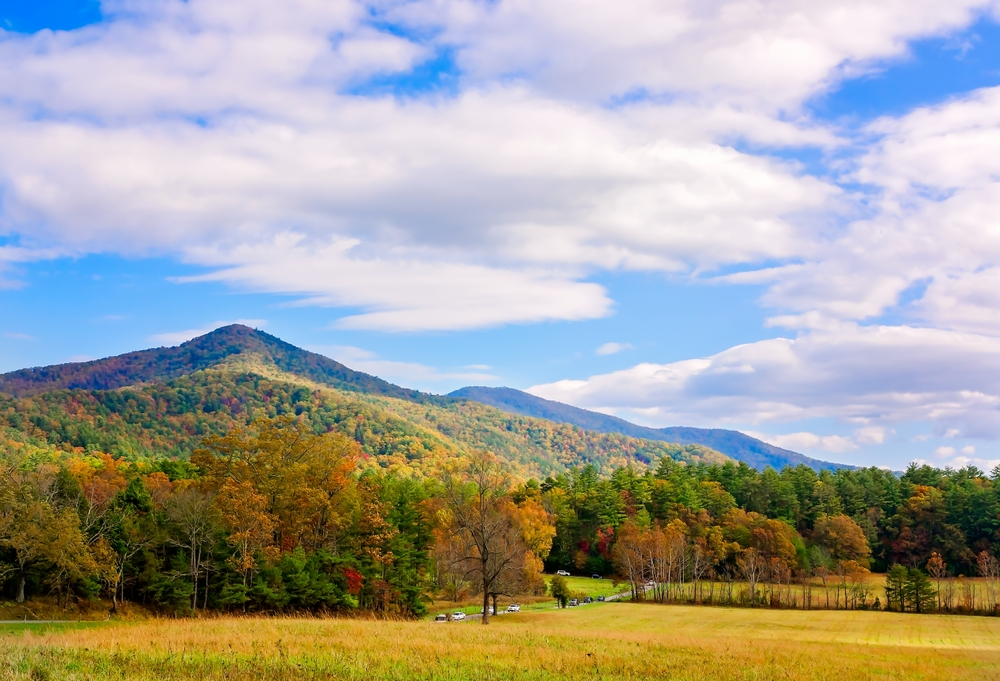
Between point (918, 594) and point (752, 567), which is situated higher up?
point (752, 567)

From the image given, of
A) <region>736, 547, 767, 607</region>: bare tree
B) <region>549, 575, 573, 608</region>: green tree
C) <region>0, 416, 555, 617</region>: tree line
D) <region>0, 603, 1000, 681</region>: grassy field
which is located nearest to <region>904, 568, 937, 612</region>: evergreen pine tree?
<region>736, 547, 767, 607</region>: bare tree

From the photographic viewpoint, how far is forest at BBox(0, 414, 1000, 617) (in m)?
49.6

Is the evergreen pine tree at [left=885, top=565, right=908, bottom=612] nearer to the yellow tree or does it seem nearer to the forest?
the forest

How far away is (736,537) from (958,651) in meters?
63.7

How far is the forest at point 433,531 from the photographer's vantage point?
49.6 meters

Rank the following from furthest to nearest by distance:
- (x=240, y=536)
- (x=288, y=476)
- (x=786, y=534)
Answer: (x=786, y=534) → (x=288, y=476) → (x=240, y=536)

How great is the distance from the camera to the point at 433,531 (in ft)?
281

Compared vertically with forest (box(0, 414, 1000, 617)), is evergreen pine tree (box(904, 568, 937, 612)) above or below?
below

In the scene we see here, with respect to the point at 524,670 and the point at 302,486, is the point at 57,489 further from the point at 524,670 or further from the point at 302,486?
the point at 524,670

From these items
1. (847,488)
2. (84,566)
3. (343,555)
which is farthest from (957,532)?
(84,566)

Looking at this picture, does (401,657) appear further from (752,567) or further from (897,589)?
(897,589)

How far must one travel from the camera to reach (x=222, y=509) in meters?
51.4

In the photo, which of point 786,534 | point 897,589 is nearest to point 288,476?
point 897,589

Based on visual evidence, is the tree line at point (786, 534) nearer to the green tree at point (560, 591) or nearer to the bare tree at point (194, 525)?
the green tree at point (560, 591)
